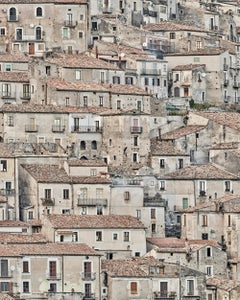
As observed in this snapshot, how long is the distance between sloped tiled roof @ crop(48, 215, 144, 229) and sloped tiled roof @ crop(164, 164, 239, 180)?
6.65m

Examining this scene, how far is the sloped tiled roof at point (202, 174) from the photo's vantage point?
13275 centimetres

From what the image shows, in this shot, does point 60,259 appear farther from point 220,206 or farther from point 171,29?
point 171,29

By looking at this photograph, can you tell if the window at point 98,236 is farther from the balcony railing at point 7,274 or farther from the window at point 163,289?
the balcony railing at point 7,274

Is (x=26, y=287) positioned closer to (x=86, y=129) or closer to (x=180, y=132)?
(x=86, y=129)

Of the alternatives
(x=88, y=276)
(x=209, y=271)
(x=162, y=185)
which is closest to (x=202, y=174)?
(x=162, y=185)

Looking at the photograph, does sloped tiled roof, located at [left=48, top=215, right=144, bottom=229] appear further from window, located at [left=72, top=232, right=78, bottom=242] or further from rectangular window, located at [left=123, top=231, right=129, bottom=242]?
window, located at [left=72, top=232, right=78, bottom=242]

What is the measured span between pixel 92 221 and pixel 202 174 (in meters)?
9.31

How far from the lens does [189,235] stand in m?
130

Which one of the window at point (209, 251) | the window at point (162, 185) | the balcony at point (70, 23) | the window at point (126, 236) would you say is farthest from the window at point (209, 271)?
the balcony at point (70, 23)

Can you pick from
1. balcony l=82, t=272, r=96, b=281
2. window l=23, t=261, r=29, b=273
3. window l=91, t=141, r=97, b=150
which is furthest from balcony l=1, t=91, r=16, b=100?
balcony l=82, t=272, r=96, b=281

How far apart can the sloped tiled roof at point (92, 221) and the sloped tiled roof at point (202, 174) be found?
6.65 m

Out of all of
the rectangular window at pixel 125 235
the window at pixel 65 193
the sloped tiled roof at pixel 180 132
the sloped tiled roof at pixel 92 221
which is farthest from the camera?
the sloped tiled roof at pixel 180 132

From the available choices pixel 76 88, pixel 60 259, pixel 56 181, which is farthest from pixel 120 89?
pixel 60 259

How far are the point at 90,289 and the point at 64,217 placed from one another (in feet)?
19.9
